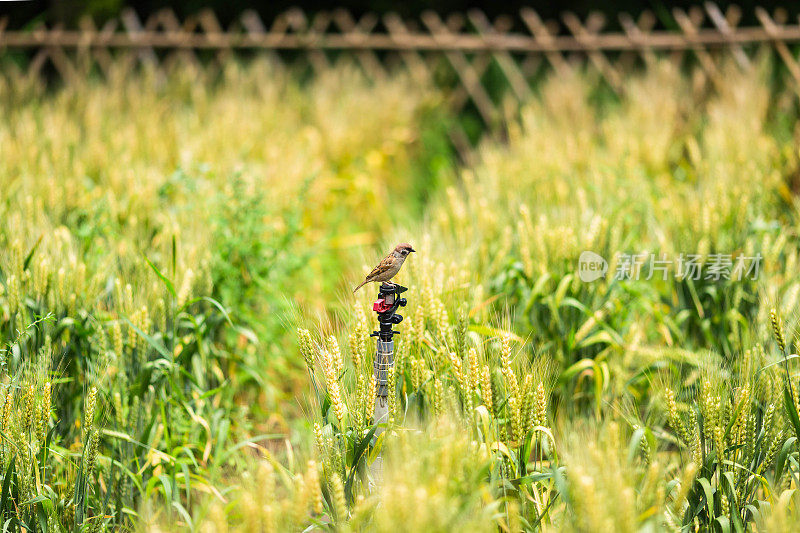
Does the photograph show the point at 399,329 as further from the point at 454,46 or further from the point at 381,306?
the point at 454,46

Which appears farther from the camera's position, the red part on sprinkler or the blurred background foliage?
the blurred background foliage

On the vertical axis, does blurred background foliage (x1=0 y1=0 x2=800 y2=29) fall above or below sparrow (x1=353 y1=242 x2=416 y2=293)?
above

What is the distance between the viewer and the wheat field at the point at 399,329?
4.68ft

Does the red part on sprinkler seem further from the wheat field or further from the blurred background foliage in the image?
the blurred background foliage

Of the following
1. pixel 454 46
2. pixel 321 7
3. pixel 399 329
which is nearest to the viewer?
pixel 399 329

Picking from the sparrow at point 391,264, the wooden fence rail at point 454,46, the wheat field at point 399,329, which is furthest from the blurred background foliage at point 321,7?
the sparrow at point 391,264

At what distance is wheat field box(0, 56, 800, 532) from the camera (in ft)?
4.68

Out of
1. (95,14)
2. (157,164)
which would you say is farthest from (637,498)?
(95,14)

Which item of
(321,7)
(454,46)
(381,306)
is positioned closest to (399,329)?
(381,306)

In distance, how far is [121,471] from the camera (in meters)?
1.83

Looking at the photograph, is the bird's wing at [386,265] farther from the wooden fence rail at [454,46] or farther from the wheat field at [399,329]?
the wooden fence rail at [454,46]

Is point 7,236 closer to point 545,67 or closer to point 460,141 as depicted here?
point 460,141

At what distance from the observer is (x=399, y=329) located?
1722 millimetres

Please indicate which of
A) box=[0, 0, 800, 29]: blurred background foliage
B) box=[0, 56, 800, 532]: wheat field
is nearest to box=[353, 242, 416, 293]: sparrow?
box=[0, 56, 800, 532]: wheat field
